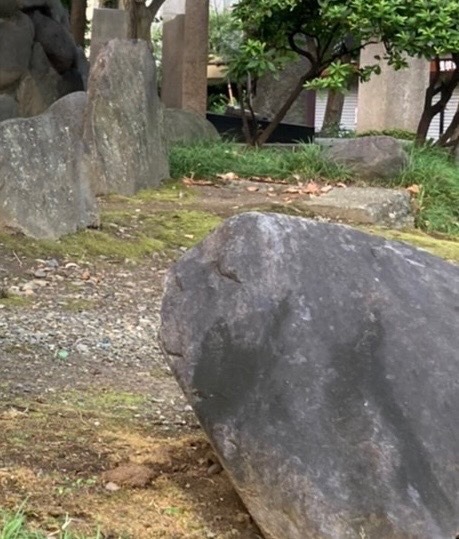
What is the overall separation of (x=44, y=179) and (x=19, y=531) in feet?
12.8

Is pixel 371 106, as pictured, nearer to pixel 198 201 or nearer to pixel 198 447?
pixel 198 201

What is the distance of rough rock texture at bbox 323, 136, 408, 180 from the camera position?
345 inches

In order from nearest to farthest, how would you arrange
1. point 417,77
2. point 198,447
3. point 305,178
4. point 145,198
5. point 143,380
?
point 198,447 < point 143,380 < point 145,198 < point 305,178 < point 417,77

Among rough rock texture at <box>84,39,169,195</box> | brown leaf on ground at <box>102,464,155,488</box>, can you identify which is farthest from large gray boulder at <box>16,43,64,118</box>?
brown leaf on ground at <box>102,464,155,488</box>

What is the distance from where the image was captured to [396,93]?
13203 mm

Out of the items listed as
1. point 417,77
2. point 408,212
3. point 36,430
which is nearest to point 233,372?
point 36,430

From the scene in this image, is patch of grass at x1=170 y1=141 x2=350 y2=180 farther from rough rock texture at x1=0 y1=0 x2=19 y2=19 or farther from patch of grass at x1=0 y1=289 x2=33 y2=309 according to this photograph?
patch of grass at x1=0 y1=289 x2=33 y2=309

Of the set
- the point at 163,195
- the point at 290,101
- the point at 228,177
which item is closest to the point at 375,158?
the point at 228,177

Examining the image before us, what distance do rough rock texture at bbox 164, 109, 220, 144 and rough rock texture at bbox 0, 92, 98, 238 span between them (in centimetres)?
453

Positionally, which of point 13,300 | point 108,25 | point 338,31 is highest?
point 338,31

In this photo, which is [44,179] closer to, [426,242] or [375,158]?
[426,242]

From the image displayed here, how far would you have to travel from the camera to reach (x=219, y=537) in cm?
238

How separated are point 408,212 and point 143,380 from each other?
4547 millimetres

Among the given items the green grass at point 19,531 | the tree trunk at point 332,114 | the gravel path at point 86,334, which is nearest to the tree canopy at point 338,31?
the tree trunk at point 332,114
